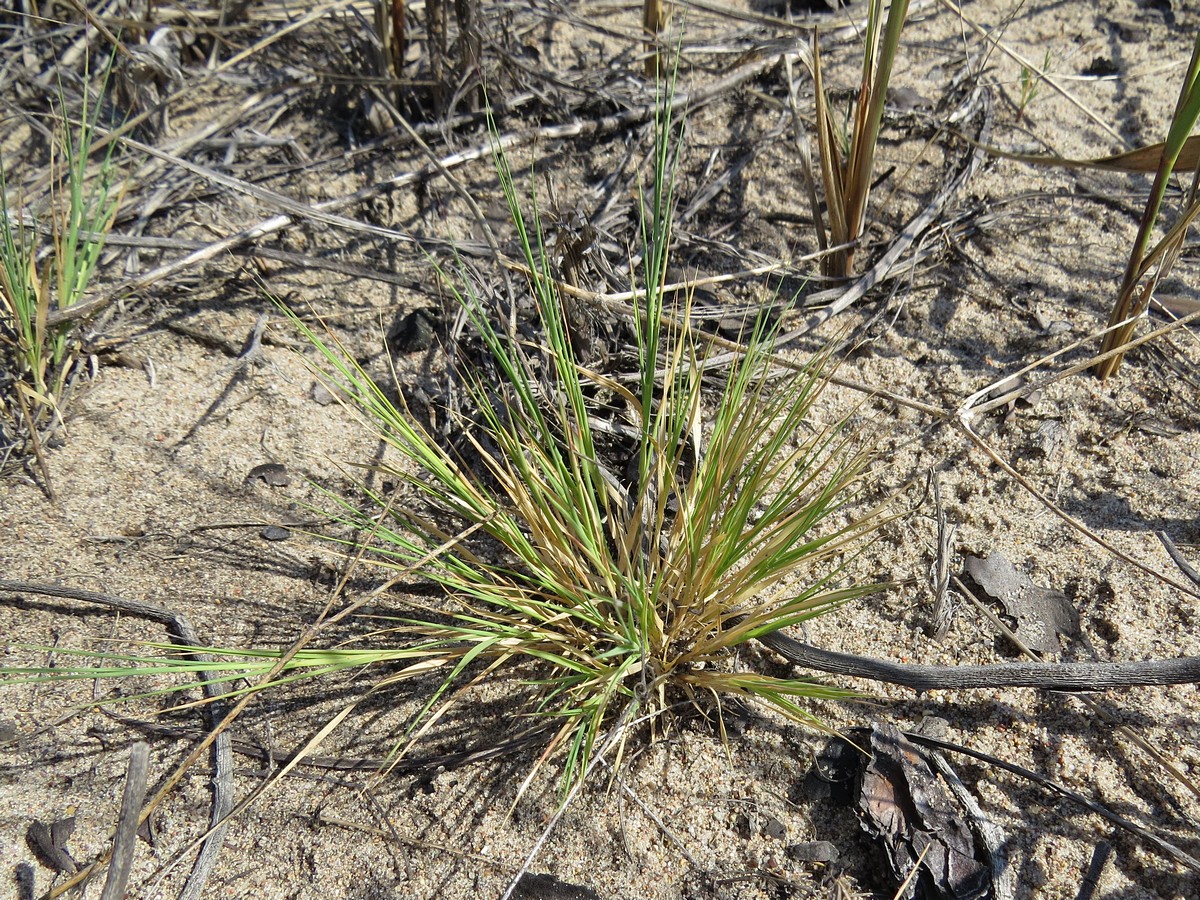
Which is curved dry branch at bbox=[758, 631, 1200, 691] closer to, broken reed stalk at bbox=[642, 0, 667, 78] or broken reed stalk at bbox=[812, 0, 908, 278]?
broken reed stalk at bbox=[812, 0, 908, 278]

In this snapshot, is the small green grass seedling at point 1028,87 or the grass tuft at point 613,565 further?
the small green grass seedling at point 1028,87

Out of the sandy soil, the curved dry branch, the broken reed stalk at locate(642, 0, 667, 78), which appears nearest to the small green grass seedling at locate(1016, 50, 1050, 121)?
the sandy soil

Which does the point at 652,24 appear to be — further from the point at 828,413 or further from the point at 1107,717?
the point at 1107,717

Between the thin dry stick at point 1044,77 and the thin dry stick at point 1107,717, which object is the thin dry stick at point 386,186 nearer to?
the thin dry stick at point 1044,77

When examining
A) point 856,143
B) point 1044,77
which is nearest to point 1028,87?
point 1044,77

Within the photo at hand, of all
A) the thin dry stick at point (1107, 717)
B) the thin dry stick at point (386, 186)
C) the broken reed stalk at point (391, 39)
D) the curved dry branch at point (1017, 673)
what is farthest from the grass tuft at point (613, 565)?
the broken reed stalk at point (391, 39)

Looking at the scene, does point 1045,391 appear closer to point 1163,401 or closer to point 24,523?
point 1163,401

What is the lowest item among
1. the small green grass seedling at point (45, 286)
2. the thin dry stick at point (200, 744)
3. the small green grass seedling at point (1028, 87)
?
the thin dry stick at point (200, 744)
